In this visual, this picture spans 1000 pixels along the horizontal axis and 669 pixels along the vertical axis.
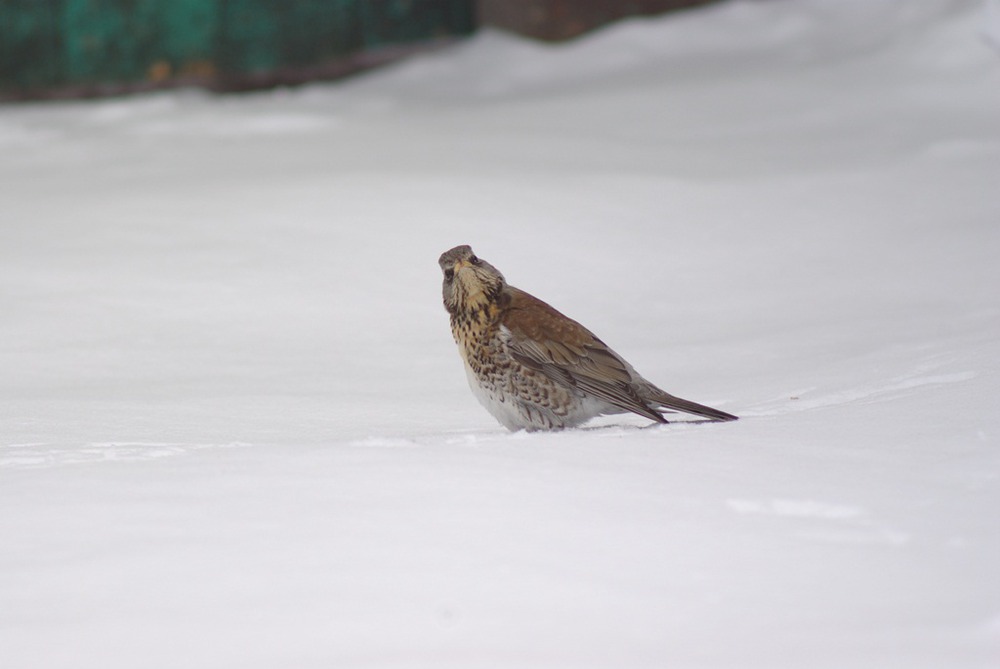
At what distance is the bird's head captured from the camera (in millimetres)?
2861

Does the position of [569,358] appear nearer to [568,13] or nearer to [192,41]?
[192,41]

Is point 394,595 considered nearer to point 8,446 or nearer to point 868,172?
point 8,446

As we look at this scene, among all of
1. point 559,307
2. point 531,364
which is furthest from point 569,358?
point 559,307

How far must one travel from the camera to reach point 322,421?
315cm

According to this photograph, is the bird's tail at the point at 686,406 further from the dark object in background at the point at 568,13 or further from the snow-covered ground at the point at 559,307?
the dark object in background at the point at 568,13

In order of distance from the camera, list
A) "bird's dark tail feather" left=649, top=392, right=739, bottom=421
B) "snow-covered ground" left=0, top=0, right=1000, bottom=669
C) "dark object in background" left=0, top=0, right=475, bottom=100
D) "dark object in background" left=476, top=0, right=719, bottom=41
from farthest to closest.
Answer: "dark object in background" left=476, top=0, right=719, bottom=41
"dark object in background" left=0, top=0, right=475, bottom=100
"bird's dark tail feather" left=649, top=392, right=739, bottom=421
"snow-covered ground" left=0, top=0, right=1000, bottom=669

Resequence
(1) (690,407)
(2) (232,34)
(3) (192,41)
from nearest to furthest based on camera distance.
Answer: (1) (690,407), (3) (192,41), (2) (232,34)

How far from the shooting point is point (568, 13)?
837 cm

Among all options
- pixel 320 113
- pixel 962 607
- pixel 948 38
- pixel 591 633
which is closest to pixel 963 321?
pixel 962 607

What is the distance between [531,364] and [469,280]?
0.24 m

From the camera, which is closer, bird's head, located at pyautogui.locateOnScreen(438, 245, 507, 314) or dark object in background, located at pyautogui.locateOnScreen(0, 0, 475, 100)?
bird's head, located at pyautogui.locateOnScreen(438, 245, 507, 314)

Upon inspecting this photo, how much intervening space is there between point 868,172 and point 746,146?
669 mm

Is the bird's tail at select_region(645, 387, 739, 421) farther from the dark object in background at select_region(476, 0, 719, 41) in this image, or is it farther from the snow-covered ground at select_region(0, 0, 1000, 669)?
the dark object in background at select_region(476, 0, 719, 41)

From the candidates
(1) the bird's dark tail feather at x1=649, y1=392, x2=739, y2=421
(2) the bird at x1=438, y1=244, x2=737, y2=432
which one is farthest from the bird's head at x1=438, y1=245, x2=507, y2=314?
(1) the bird's dark tail feather at x1=649, y1=392, x2=739, y2=421
